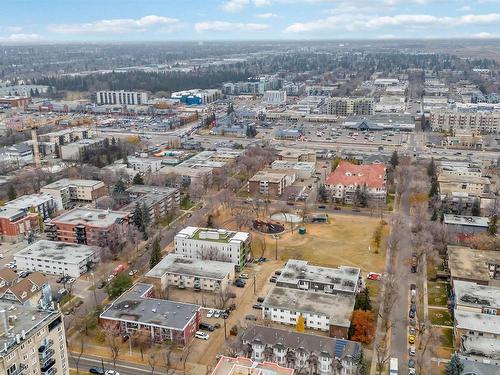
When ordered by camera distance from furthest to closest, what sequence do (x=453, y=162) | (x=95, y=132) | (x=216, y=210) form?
(x=95, y=132)
(x=453, y=162)
(x=216, y=210)

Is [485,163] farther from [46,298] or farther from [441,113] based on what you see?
[46,298]

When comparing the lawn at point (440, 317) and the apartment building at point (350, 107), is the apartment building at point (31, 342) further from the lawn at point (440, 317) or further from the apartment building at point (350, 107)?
the apartment building at point (350, 107)

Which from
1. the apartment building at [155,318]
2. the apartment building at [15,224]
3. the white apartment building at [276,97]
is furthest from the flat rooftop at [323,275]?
the white apartment building at [276,97]

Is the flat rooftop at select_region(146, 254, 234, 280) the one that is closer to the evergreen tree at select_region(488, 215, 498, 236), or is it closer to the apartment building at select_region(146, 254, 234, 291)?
the apartment building at select_region(146, 254, 234, 291)

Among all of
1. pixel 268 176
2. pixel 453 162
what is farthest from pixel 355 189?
pixel 453 162

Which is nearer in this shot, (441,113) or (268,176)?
(268,176)

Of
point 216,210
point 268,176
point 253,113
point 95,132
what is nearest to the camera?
point 216,210

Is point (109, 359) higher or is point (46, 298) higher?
point (46, 298)
